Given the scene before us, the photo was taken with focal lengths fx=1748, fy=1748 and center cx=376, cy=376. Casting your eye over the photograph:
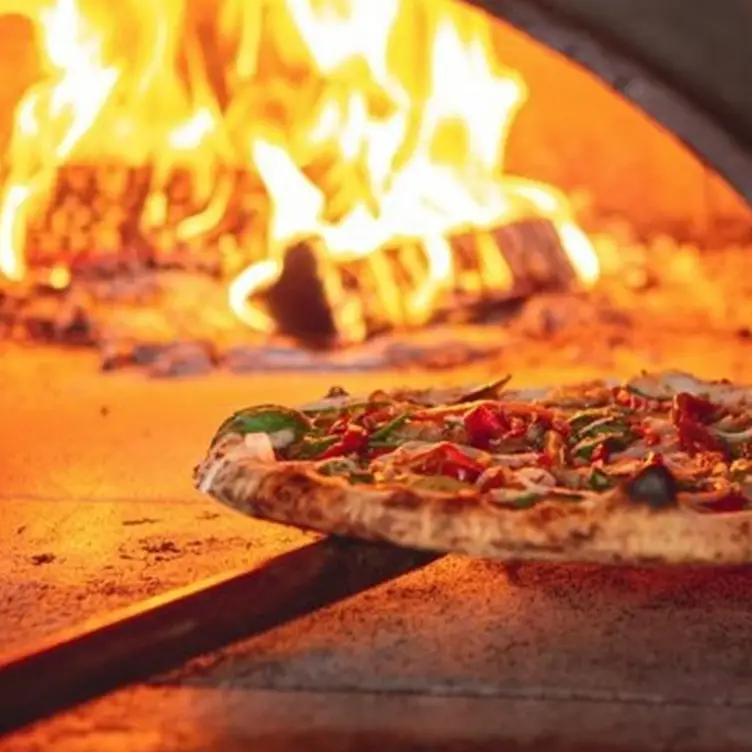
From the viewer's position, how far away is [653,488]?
1.46 meters

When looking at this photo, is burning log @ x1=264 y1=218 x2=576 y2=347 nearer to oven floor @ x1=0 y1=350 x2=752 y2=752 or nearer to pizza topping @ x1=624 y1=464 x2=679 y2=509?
oven floor @ x1=0 y1=350 x2=752 y2=752

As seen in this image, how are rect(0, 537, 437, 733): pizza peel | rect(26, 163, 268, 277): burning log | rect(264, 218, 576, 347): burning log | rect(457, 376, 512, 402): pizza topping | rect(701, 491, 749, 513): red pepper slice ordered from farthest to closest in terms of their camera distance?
rect(26, 163, 268, 277): burning log < rect(264, 218, 576, 347): burning log < rect(457, 376, 512, 402): pizza topping < rect(701, 491, 749, 513): red pepper slice < rect(0, 537, 437, 733): pizza peel

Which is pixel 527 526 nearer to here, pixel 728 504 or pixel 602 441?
pixel 728 504

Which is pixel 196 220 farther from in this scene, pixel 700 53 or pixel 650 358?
pixel 700 53

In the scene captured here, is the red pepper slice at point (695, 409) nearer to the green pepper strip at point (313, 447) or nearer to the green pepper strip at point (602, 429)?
the green pepper strip at point (602, 429)

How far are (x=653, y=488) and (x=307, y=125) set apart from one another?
7.00ft

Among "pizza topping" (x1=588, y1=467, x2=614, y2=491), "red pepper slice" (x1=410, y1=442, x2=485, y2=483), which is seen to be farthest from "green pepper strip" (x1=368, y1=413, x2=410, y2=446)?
"pizza topping" (x1=588, y1=467, x2=614, y2=491)

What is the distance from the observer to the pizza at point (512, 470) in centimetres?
145

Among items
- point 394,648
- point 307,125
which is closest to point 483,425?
point 394,648

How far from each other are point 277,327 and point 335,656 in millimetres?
1793

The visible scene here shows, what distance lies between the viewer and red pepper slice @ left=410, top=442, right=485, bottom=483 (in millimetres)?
1609

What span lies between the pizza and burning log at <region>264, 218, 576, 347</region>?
1.30 m

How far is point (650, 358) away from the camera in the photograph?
3.31m

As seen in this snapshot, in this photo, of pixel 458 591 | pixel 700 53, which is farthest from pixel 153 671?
pixel 700 53
